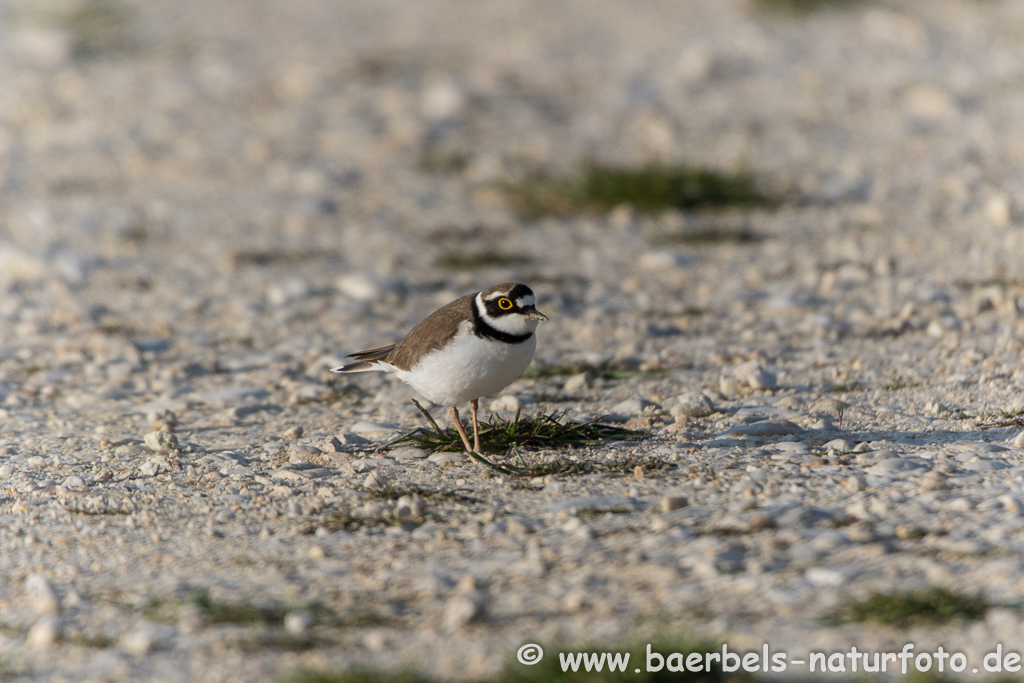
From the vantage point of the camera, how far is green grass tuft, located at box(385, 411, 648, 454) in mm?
5039

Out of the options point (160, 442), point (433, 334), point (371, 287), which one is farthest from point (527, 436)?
point (371, 287)

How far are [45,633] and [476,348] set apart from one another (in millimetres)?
2072

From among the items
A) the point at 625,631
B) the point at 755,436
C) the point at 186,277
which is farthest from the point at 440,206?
the point at 625,631

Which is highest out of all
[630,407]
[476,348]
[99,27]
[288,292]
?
[99,27]

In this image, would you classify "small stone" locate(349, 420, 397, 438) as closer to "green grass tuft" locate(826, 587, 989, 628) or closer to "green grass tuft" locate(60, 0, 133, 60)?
"green grass tuft" locate(826, 587, 989, 628)

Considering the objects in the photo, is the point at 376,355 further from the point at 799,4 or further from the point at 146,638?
the point at 799,4

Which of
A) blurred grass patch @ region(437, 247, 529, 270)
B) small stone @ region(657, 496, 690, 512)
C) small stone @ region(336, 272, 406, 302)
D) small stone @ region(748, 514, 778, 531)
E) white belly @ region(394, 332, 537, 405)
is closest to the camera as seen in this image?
small stone @ region(748, 514, 778, 531)

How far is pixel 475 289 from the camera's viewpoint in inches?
306

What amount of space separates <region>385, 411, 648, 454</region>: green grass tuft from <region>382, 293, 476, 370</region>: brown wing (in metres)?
0.36

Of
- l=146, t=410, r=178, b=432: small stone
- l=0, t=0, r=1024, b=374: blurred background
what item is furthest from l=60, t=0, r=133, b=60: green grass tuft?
l=146, t=410, r=178, b=432: small stone

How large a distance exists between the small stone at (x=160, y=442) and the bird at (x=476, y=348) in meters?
1.20

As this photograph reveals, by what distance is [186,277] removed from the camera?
8008 millimetres

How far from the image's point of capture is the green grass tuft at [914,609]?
3.36 m

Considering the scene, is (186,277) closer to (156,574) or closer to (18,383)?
(18,383)
